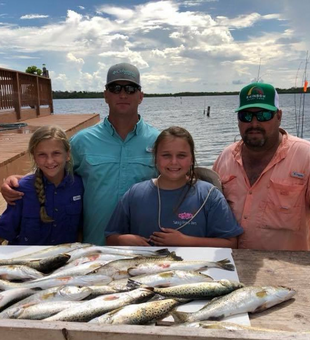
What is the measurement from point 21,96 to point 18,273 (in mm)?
13731

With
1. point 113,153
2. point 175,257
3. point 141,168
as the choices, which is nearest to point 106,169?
point 113,153

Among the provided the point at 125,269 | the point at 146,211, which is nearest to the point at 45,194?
the point at 146,211

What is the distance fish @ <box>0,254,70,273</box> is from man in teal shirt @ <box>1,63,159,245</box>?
1.14m

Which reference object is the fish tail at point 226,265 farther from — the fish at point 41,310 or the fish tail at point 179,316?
the fish at point 41,310

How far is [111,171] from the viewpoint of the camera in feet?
11.0

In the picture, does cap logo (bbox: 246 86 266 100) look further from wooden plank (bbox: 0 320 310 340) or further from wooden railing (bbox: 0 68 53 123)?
wooden railing (bbox: 0 68 53 123)

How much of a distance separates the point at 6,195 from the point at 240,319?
2.22 meters

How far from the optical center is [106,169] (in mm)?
3346

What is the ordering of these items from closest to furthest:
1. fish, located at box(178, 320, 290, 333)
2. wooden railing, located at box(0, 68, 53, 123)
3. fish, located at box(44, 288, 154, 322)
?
fish, located at box(178, 320, 290, 333) < fish, located at box(44, 288, 154, 322) < wooden railing, located at box(0, 68, 53, 123)

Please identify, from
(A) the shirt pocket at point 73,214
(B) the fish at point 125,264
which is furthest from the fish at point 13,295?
(A) the shirt pocket at point 73,214

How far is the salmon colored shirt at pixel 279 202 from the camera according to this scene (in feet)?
10.4

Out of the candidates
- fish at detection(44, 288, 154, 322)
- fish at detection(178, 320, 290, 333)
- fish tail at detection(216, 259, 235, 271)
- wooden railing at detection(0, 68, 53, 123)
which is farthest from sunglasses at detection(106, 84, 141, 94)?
wooden railing at detection(0, 68, 53, 123)

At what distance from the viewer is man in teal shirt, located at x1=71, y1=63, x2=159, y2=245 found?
3340mm

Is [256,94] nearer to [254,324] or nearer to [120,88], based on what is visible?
[120,88]
